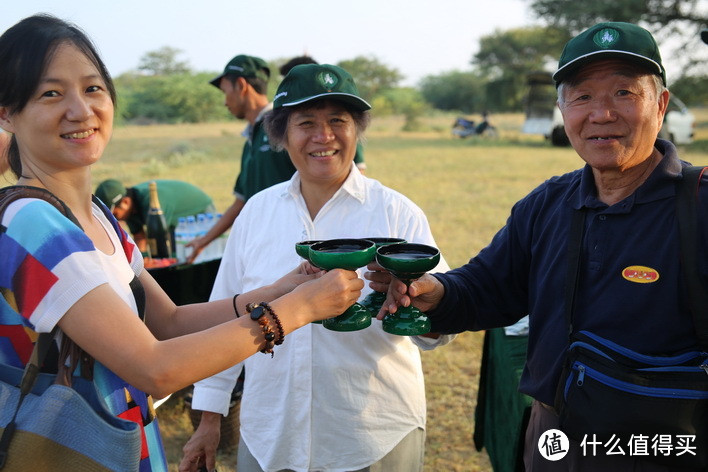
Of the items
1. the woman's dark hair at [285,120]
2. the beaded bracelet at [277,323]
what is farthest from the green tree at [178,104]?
the beaded bracelet at [277,323]

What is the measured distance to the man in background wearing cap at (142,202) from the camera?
4.92 meters

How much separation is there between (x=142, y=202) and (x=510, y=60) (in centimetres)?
4446

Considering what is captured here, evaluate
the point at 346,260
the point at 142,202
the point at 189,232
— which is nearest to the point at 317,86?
the point at 346,260

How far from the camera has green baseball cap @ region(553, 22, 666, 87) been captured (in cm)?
176

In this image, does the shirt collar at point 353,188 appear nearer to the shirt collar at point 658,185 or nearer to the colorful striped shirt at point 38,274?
the shirt collar at point 658,185

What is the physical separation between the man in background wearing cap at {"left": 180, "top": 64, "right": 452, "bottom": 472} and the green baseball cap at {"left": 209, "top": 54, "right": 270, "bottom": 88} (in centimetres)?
253

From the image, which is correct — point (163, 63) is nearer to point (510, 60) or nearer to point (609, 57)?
point (510, 60)

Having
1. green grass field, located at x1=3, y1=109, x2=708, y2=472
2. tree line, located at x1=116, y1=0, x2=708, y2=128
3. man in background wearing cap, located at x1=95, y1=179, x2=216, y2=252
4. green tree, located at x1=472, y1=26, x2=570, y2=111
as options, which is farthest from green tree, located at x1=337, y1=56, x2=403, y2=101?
man in background wearing cap, located at x1=95, y1=179, x2=216, y2=252

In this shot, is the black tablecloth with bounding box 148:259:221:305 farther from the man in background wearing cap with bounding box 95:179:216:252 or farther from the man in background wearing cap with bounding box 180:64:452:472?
the man in background wearing cap with bounding box 180:64:452:472

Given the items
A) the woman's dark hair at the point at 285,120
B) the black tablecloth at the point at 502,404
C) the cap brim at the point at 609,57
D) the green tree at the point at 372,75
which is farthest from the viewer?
the green tree at the point at 372,75

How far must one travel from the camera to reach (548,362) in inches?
74.3

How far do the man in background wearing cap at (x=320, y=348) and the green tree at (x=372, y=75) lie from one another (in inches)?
2220

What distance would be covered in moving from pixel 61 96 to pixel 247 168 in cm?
303

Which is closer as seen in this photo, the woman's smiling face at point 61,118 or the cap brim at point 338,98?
the woman's smiling face at point 61,118
